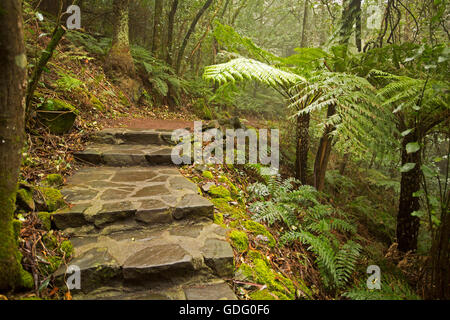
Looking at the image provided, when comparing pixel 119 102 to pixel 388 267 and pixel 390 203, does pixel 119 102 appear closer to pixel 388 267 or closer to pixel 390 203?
pixel 388 267

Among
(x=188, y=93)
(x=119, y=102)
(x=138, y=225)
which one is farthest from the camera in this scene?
(x=188, y=93)

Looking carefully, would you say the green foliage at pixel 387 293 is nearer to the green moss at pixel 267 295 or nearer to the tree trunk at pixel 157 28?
the green moss at pixel 267 295

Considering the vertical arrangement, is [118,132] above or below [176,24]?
below

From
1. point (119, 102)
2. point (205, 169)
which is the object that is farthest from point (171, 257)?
point (119, 102)

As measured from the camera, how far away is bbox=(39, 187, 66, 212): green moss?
188 centimetres

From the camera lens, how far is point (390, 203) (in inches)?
201

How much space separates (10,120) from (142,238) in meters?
1.20

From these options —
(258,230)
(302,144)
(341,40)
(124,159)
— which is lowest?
(258,230)

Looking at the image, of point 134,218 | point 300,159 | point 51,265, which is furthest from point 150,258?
point 300,159

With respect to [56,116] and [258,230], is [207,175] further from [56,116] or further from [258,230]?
[56,116]

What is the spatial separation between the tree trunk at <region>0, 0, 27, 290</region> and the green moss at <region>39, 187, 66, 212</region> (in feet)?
2.07

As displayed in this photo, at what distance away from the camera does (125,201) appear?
2.15m
